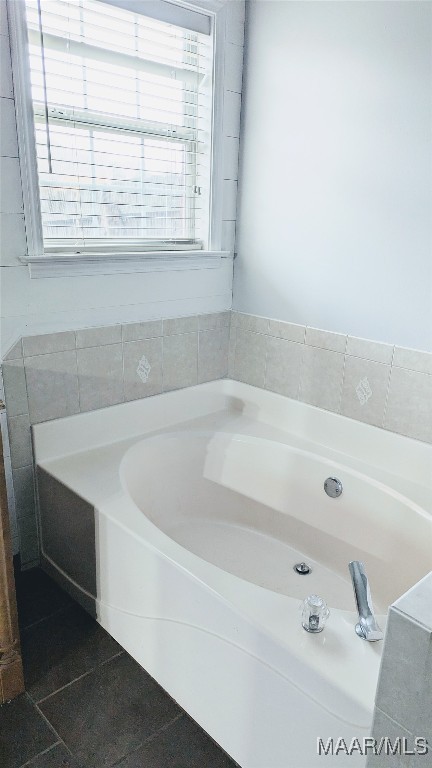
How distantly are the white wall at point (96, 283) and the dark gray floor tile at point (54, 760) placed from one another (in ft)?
4.06

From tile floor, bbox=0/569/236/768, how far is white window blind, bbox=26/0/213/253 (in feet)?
4.59

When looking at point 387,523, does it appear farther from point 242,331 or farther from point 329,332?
point 242,331

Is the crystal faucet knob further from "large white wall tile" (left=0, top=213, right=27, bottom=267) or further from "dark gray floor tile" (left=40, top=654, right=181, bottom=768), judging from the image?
"large white wall tile" (left=0, top=213, right=27, bottom=267)

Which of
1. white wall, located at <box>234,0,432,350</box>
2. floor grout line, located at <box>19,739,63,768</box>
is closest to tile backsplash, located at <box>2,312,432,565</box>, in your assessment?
white wall, located at <box>234,0,432,350</box>

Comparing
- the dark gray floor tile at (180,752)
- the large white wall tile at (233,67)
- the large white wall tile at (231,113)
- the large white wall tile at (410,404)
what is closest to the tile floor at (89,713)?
the dark gray floor tile at (180,752)

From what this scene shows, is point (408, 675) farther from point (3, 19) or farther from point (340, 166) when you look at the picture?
point (3, 19)

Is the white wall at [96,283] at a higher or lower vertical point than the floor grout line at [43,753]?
higher

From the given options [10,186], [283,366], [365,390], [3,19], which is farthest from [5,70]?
[365,390]

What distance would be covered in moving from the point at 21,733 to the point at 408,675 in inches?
45.0

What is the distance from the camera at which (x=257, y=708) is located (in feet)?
4.15

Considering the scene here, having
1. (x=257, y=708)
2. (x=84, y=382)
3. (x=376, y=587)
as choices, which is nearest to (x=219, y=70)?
(x=84, y=382)

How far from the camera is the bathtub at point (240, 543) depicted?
3.96 ft

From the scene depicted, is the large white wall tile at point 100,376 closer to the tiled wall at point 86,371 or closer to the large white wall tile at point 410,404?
the tiled wall at point 86,371

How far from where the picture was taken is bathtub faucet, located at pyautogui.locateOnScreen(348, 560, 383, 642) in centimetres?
119
